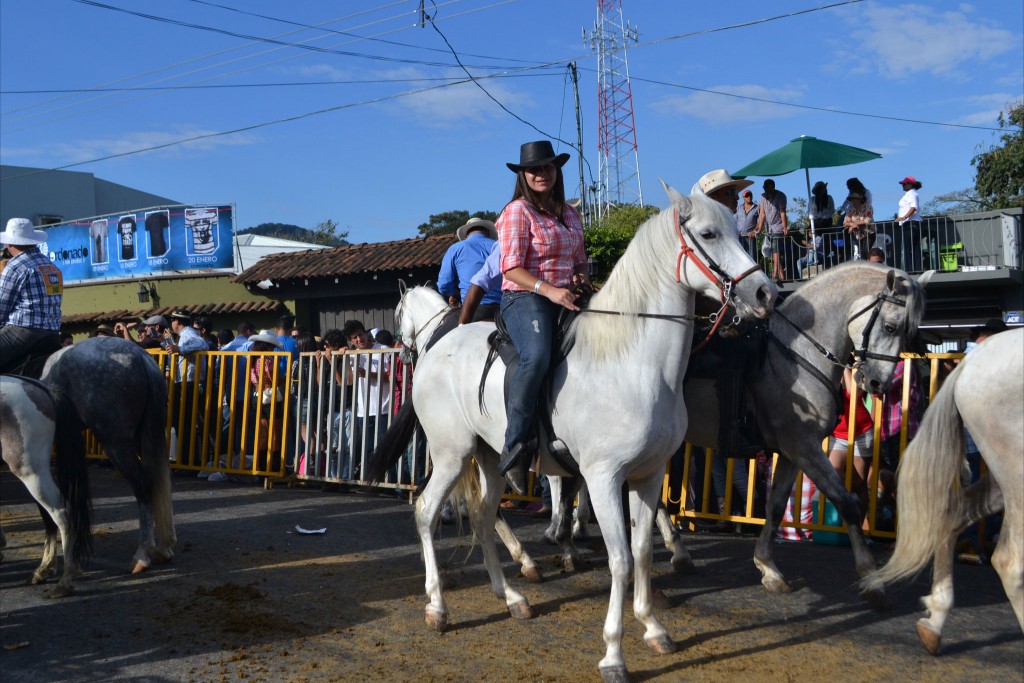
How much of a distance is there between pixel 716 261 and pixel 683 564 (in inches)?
113

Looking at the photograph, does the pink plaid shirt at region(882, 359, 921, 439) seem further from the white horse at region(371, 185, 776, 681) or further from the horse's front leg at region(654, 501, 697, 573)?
the white horse at region(371, 185, 776, 681)

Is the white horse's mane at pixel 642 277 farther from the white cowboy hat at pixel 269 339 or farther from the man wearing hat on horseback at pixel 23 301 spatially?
the white cowboy hat at pixel 269 339

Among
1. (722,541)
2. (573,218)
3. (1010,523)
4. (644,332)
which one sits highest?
(573,218)

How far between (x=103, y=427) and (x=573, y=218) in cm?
414

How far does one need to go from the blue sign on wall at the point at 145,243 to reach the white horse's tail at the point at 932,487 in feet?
66.4

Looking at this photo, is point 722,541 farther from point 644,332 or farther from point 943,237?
point 943,237

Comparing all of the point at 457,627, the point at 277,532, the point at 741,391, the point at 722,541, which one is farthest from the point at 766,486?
the point at 277,532

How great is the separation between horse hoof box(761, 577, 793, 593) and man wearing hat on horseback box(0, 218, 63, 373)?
614cm


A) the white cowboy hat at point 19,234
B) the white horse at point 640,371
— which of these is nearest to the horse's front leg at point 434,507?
the white horse at point 640,371

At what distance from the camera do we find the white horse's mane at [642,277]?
462cm

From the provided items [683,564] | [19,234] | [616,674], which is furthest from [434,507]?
[19,234]

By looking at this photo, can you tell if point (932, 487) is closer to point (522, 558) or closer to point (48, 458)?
point (522, 558)

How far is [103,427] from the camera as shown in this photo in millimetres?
6941

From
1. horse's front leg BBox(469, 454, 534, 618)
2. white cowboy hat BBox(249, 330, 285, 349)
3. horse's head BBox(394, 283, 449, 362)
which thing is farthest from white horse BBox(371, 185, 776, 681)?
white cowboy hat BBox(249, 330, 285, 349)
